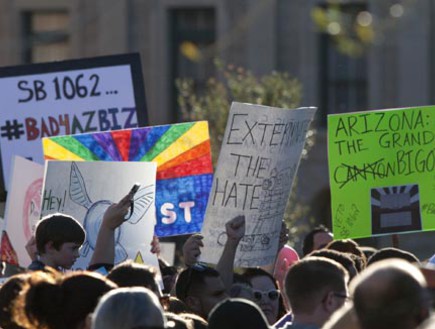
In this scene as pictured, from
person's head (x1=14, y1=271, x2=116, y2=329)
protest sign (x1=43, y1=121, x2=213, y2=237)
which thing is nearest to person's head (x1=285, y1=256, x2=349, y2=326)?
person's head (x1=14, y1=271, x2=116, y2=329)

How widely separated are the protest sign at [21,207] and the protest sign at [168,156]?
0.74 ft

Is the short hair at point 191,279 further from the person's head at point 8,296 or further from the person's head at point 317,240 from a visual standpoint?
the person's head at point 317,240

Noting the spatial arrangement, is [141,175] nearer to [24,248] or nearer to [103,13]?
[24,248]

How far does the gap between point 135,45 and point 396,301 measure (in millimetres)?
25192

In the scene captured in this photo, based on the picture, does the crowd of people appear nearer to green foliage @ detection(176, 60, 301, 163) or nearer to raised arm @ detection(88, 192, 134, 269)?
raised arm @ detection(88, 192, 134, 269)

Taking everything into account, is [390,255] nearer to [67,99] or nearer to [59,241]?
[59,241]

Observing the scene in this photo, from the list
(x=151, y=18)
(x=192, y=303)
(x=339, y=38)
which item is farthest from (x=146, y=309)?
(x=151, y=18)

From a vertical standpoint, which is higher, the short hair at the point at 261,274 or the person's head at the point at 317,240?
the person's head at the point at 317,240

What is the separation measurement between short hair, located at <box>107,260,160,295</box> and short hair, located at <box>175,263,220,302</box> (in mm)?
1065

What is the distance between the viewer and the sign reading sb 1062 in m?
10.8

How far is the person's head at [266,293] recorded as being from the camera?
8.17 metres

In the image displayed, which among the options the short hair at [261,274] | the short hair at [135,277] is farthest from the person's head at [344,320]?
the short hair at [261,274]

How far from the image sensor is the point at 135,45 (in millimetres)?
29453

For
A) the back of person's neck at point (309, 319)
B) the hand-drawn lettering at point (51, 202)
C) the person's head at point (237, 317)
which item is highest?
the hand-drawn lettering at point (51, 202)
